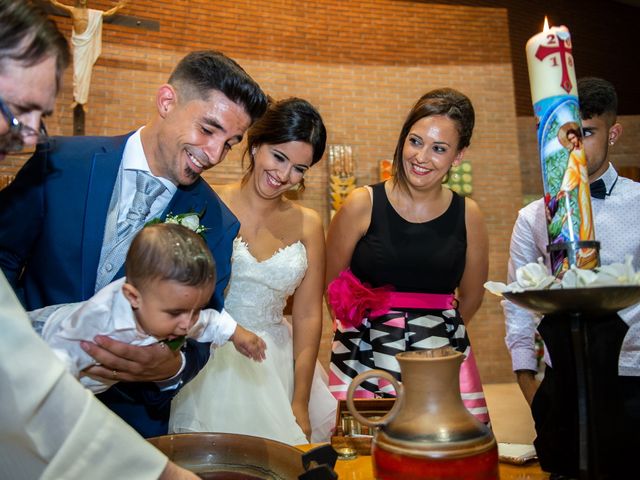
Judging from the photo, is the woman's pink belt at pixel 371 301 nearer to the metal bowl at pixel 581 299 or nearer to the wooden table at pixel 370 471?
the wooden table at pixel 370 471

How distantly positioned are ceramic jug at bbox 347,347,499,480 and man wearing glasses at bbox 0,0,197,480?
1.18 feet

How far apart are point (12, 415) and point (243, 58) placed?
8266mm

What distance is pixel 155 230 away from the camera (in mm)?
1607

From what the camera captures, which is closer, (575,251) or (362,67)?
(575,251)

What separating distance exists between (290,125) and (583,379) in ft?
6.54

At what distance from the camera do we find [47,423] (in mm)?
974

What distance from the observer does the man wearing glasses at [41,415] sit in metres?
0.95

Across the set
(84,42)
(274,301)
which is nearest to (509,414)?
(274,301)

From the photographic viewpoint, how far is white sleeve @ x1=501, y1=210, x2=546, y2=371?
2.00 meters

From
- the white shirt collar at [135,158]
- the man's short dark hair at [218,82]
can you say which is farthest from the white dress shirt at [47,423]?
the man's short dark hair at [218,82]

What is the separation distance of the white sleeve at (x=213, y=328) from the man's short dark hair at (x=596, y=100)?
4.50ft

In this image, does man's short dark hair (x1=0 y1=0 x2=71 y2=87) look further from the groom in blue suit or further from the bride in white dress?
the bride in white dress

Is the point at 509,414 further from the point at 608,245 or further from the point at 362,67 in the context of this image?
the point at 362,67

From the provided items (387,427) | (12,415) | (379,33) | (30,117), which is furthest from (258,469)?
(379,33)
